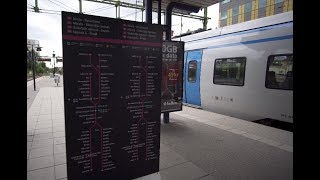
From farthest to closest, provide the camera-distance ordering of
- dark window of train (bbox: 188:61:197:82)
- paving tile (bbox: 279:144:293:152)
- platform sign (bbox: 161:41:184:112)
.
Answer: dark window of train (bbox: 188:61:197:82), platform sign (bbox: 161:41:184:112), paving tile (bbox: 279:144:293:152)

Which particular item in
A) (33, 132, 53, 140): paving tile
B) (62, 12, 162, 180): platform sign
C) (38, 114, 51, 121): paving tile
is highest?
(62, 12, 162, 180): platform sign

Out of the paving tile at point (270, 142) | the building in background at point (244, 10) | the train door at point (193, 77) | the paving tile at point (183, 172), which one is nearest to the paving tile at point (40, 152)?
the paving tile at point (183, 172)

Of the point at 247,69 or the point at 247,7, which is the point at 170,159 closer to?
the point at 247,69

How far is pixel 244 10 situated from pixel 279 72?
30703mm

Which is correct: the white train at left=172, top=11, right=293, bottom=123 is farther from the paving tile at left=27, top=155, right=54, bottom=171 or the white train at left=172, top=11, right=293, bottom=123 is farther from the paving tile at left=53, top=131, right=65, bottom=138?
the paving tile at left=27, top=155, right=54, bottom=171

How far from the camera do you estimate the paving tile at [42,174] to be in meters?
3.48

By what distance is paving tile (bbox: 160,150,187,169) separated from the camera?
4.04 meters

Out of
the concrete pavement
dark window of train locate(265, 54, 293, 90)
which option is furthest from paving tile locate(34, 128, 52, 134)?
dark window of train locate(265, 54, 293, 90)

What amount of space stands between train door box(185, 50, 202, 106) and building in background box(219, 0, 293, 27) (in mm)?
22992

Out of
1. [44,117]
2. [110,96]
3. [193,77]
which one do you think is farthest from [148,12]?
[193,77]

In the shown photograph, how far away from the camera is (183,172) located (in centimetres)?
375

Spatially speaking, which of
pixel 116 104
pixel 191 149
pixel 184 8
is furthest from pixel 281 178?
pixel 184 8

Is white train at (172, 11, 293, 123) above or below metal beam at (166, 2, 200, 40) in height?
below

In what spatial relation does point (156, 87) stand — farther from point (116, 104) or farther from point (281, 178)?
point (281, 178)
